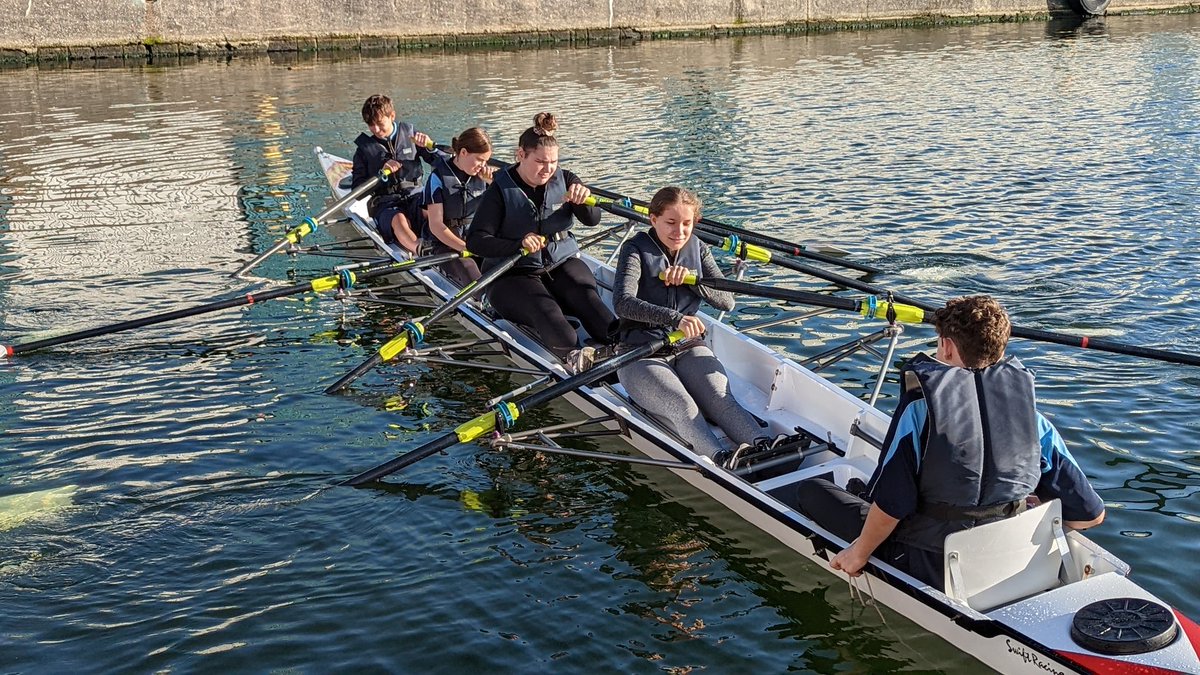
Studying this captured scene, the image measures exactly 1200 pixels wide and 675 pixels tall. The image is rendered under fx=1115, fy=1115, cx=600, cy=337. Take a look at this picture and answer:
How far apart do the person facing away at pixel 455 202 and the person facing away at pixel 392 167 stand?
1.32 meters

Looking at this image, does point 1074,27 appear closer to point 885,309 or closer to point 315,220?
point 315,220

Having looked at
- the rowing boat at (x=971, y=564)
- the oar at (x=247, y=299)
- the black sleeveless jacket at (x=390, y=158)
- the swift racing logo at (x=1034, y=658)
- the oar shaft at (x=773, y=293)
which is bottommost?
the swift racing logo at (x=1034, y=658)

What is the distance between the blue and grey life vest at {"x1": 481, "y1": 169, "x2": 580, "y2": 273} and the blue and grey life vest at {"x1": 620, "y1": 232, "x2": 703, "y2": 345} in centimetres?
198

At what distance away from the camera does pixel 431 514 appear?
8.12 m

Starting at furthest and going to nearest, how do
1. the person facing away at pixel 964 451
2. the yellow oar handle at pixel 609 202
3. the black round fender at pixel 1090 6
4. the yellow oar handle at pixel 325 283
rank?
the black round fender at pixel 1090 6
the yellow oar handle at pixel 325 283
the yellow oar handle at pixel 609 202
the person facing away at pixel 964 451

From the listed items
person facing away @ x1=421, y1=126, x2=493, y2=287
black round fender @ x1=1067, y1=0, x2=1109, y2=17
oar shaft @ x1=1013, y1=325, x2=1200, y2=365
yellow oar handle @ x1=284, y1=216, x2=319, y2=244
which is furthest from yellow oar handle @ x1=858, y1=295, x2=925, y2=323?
black round fender @ x1=1067, y1=0, x2=1109, y2=17

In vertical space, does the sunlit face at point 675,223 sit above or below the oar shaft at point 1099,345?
above

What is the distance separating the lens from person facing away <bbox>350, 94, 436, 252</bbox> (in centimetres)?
1372

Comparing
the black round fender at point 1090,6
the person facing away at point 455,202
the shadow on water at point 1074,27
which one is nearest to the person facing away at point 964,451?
the person facing away at point 455,202

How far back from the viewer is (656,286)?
837 centimetres

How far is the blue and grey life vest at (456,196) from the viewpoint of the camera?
39.6 feet

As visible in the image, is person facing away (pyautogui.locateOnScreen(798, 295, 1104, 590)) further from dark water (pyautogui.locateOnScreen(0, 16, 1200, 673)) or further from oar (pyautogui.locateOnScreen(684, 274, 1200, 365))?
oar (pyautogui.locateOnScreen(684, 274, 1200, 365))

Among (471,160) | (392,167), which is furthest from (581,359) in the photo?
(392,167)

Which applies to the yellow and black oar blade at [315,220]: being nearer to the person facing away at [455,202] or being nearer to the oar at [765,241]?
the person facing away at [455,202]
